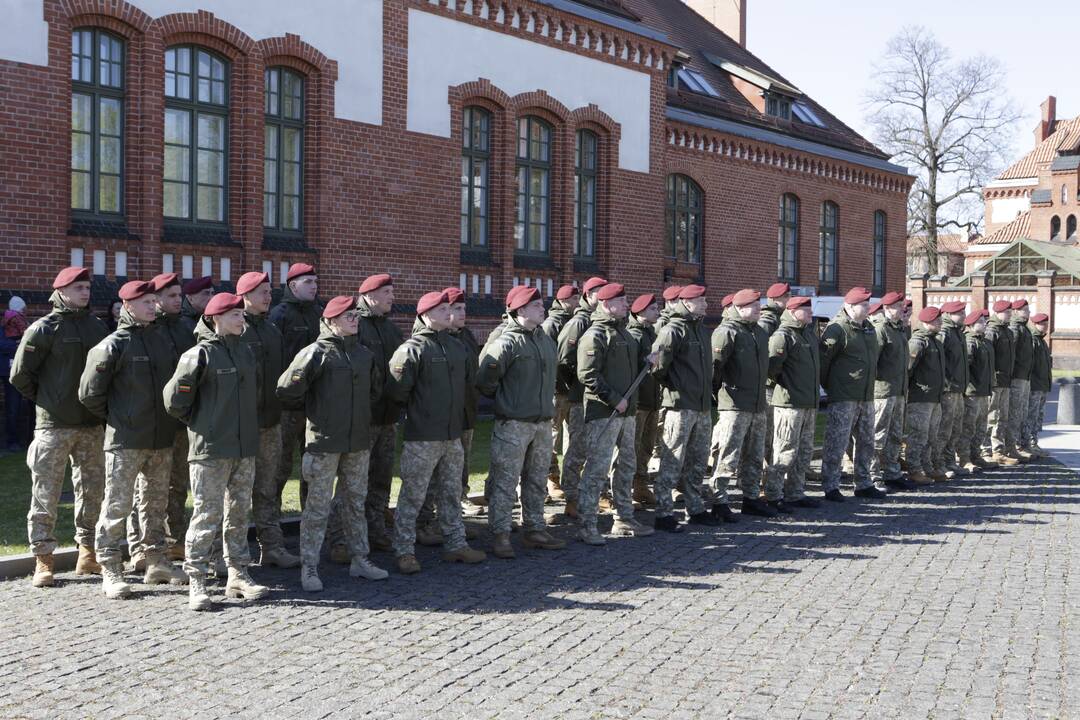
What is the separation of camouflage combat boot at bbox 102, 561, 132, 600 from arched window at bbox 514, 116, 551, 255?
41.9 ft

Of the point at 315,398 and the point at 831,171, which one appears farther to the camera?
the point at 831,171

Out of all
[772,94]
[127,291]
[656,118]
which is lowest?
[127,291]

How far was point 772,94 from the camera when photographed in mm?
27859

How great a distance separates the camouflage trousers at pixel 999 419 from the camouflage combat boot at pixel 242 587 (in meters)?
11.4

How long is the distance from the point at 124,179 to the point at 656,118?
35.3 ft

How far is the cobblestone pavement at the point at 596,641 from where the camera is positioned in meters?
5.54

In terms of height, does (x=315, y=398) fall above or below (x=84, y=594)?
above

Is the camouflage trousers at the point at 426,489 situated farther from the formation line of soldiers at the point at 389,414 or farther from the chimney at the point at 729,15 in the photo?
the chimney at the point at 729,15

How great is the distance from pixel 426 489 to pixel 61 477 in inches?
97.4

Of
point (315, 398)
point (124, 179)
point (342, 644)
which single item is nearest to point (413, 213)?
point (124, 179)

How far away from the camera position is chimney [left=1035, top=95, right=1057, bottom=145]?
253ft

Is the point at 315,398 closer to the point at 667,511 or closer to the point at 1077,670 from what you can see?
the point at 667,511

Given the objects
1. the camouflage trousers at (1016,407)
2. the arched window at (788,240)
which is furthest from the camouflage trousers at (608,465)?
the arched window at (788,240)

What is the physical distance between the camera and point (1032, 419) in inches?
668
